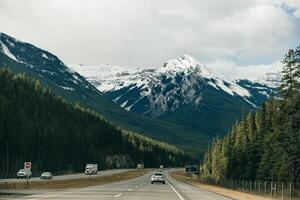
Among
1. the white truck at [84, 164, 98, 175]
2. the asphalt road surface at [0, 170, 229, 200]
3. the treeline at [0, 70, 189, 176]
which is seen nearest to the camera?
the asphalt road surface at [0, 170, 229, 200]

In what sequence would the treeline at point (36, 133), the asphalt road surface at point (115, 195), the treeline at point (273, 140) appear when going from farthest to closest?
the treeline at point (36, 133)
the treeline at point (273, 140)
the asphalt road surface at point (115, 195)

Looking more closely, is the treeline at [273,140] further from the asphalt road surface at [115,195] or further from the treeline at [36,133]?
the treeline at [36,133]

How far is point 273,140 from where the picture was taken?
78.7 m

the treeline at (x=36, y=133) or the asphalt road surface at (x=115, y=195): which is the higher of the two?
the treeline at (x=36, y=133)

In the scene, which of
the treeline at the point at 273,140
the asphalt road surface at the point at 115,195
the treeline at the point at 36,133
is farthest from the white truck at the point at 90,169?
the asphalt road surface at the point at 115,195

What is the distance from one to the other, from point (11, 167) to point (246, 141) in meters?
52.0

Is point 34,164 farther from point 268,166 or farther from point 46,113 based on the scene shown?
point 268,166

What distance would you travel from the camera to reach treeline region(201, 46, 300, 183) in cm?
6650

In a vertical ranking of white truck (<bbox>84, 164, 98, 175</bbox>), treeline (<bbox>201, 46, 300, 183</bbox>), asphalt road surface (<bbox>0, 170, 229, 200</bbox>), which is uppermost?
treeline (<bbox>201, 46, 300, 183</bbox>)

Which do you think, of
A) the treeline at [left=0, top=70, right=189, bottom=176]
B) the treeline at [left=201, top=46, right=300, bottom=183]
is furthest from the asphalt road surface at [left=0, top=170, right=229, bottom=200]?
the treeline at [left=0, top=70, right=189, bottom=176]

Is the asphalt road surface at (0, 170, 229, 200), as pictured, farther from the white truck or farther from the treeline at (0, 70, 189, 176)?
the white truck

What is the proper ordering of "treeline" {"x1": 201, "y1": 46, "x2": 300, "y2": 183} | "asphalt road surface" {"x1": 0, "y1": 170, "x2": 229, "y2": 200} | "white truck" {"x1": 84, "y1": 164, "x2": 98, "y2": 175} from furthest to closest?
"white truck" {"x1": 84, "y1": 164, "x2": 98, "y2": 175}, "treeline" {"x1": 201, "y1": 46, "x2": 300, "y2": 183}, "asphalt road surface" {"x1": 0, "y1": 170, "x2": 229, "y2": 200}

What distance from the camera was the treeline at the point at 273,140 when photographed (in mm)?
66500

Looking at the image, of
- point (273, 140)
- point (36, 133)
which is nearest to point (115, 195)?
→ point (273, 140)
